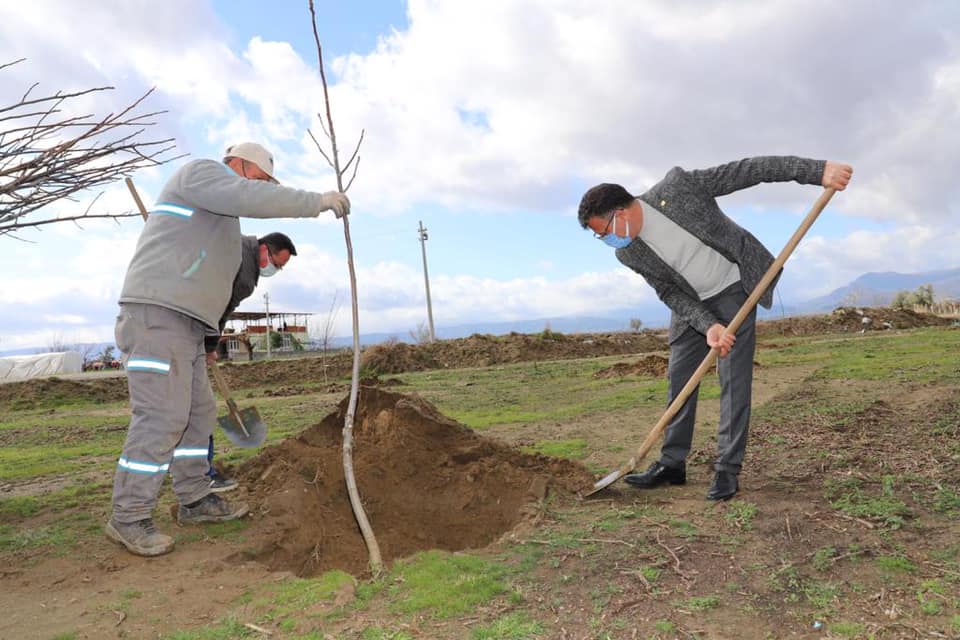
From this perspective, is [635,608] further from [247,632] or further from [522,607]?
[247,632]

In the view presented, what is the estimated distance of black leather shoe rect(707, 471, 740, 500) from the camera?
151 inches

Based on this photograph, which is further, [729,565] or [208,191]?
[208,191]

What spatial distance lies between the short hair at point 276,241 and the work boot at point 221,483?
174cm

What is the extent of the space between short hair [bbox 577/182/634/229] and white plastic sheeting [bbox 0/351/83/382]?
29225 mm

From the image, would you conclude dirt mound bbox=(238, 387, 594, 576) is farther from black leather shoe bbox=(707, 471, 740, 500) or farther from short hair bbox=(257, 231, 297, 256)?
short hair bbox=(257, 231, 297, 256)

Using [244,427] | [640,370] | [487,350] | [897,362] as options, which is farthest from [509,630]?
[487,350]

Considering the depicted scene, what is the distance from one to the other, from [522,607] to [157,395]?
2.26 metres

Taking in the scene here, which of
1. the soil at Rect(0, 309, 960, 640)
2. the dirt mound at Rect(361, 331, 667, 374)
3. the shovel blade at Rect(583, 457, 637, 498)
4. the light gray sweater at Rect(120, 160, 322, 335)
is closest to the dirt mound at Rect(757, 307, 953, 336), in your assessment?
the dirt mound at Rect(361, 331, 667, 374)

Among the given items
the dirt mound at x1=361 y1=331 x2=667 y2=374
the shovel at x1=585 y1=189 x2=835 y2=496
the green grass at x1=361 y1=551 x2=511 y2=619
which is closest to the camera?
the green grass at x1=361 y1=551 x2=511 y2=619

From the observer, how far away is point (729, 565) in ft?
9.59

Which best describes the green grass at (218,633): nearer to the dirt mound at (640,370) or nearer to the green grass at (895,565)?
the green grass at (895,565)

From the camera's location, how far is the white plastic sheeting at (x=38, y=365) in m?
27.2

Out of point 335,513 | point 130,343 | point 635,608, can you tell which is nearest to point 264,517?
point 335,513

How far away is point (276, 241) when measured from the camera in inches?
189
